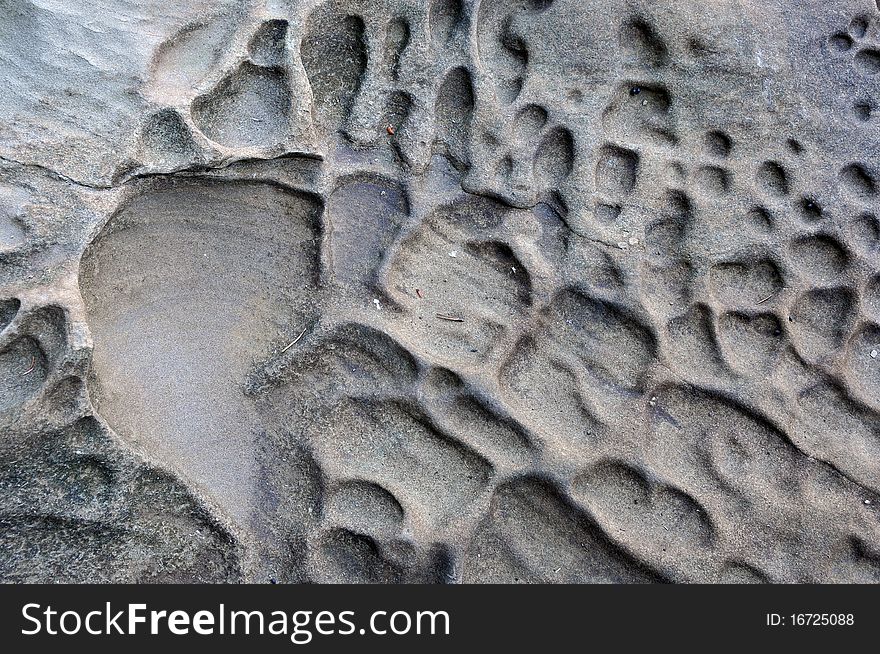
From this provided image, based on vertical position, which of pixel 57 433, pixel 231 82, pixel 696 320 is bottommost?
pixel 57 433

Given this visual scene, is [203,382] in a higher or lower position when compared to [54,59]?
lower

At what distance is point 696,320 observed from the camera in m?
1.97

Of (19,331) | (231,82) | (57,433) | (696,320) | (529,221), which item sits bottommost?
(57,433)

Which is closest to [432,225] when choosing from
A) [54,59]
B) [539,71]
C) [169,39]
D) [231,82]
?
[539,71]

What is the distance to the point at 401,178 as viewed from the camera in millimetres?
1974

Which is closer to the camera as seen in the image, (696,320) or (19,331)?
(19,331)

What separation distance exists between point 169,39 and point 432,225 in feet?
2.50

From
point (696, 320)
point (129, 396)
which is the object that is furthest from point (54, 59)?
point (696, 320)

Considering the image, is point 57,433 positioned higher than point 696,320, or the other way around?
point 696,320

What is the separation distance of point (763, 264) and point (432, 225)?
2.70 feet

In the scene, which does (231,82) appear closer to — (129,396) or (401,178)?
(401,178)

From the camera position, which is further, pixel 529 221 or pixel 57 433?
pixel 529 221

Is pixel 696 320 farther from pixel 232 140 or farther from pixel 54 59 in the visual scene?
pixel 54 59

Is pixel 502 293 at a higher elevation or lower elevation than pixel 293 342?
higher
